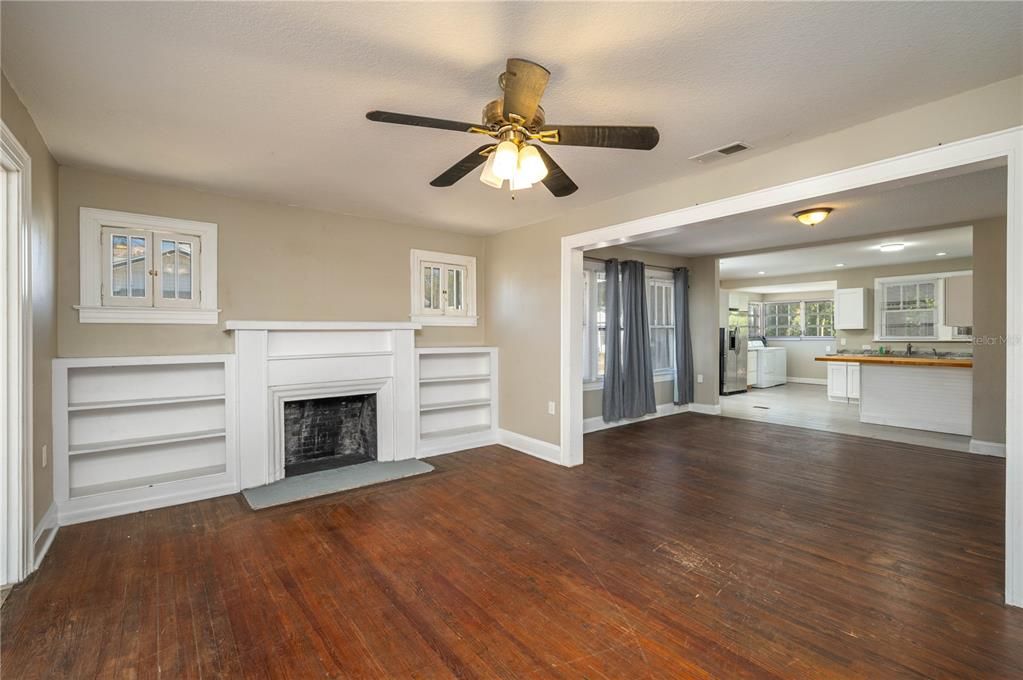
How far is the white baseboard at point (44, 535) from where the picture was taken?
2.62m

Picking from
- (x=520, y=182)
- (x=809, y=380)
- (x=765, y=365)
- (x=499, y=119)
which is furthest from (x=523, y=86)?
(x=809, y=380)

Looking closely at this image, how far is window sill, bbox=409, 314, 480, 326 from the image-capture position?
5145mm

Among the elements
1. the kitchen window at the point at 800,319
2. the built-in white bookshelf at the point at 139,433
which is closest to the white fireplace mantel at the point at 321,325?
the built-in white bookshelf at the point at 139,433

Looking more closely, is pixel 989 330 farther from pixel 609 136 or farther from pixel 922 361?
pixel 609 136

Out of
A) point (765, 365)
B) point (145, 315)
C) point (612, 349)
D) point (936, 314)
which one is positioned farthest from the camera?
point (765, 365)

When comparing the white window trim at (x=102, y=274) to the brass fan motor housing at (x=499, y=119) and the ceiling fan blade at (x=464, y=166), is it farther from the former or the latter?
the brass fan motor housing at (x=499, y=119)

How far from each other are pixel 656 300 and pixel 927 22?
5.46 m

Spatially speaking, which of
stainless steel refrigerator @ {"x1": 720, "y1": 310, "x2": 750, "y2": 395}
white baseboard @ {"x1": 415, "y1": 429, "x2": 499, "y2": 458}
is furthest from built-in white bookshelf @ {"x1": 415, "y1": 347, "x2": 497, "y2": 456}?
stainless steel refrigerator @ {"x1": 720, "y1": 310, "x2": 750, "y2": 395}

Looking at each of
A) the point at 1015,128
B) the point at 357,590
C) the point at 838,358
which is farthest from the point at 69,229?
the point at 838,358

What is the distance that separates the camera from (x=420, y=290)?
202 inches

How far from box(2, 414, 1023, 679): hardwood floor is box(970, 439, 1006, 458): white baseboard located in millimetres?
1158

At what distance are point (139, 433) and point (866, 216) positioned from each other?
6.99 m

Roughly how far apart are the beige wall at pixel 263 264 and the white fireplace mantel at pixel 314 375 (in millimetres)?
269

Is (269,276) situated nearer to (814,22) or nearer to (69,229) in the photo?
(69,229)
